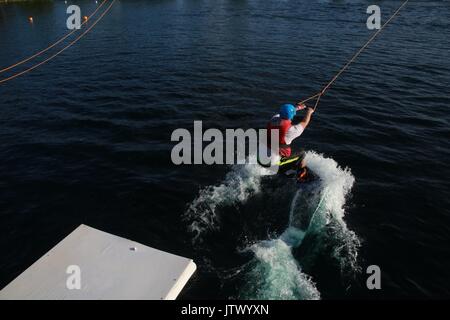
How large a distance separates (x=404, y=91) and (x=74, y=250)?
73.0ft

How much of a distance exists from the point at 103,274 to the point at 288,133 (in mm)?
7094

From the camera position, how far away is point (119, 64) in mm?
30156

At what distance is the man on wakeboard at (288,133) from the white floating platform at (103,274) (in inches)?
211

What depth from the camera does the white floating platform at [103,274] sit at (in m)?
8.29

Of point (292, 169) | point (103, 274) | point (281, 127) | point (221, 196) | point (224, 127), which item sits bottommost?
point (103, 274)

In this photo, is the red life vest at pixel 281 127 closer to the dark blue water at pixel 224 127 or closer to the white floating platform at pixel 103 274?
the dark blue water at pixel 224 127

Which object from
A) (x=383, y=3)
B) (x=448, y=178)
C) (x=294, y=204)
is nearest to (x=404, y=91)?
(x=448, y=178)

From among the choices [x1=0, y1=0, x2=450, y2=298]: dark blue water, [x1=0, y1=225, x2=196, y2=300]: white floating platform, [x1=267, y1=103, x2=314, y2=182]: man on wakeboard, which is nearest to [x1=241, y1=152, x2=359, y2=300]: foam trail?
[x1=0, y1=0, x2=450, y2=298]: dark blue water

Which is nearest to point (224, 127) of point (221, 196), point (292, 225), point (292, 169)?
point (221, 196)

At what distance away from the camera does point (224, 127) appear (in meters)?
19.3

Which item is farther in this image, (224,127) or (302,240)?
(224,127)

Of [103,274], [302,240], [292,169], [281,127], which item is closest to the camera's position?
[103,274]

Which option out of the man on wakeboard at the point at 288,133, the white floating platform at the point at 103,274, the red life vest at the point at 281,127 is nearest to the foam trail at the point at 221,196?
the man on wakeboard at the point at 288,133

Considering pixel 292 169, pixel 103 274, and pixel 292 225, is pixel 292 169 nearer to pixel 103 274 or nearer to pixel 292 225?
pixel 292 225
